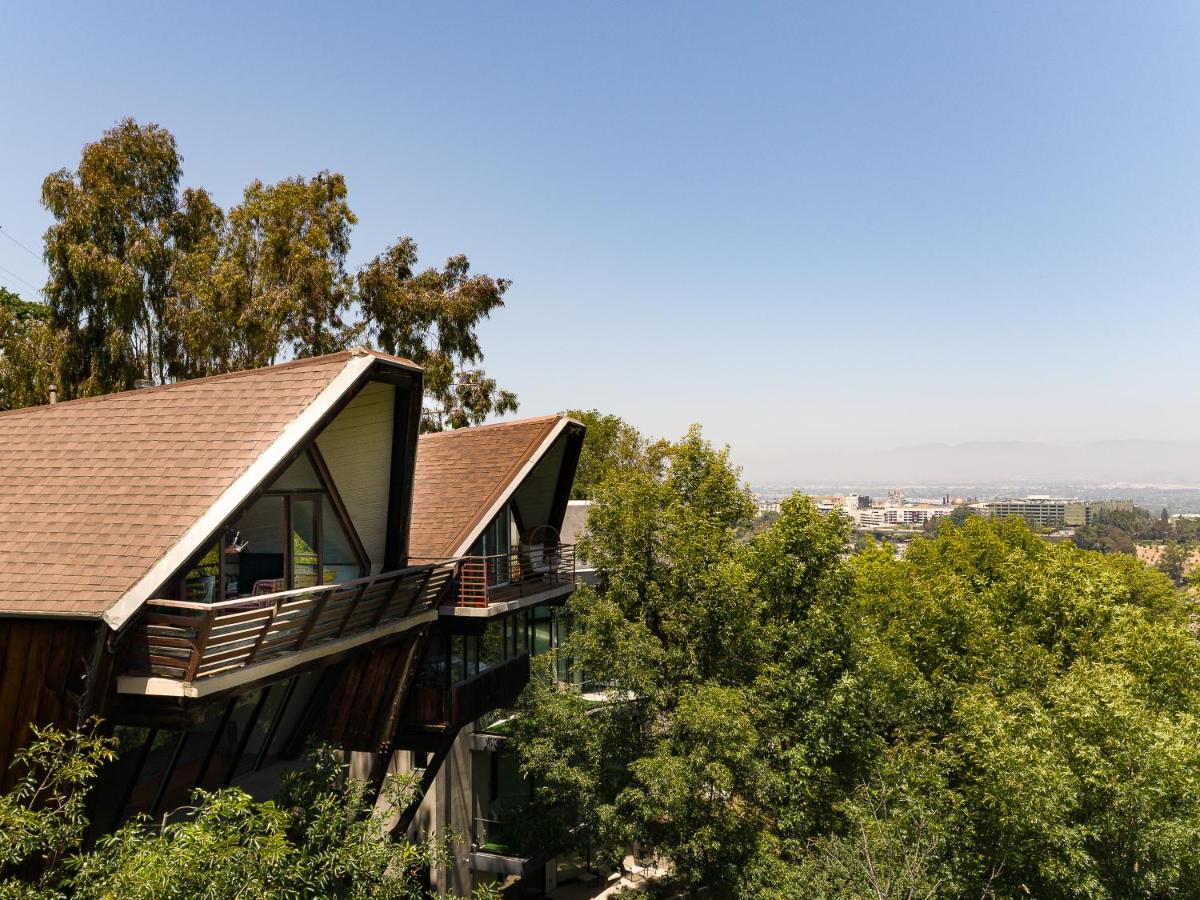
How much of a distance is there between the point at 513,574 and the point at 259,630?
11.6m

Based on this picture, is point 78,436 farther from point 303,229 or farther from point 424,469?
point 303,229

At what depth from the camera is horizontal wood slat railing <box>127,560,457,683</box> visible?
959cm

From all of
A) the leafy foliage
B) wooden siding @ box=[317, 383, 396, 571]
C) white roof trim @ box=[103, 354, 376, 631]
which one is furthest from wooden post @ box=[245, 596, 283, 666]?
wooden siding @ box=[317, 383, 396, 571]

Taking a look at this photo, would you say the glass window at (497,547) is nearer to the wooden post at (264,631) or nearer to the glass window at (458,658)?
the glass window at (458,658)

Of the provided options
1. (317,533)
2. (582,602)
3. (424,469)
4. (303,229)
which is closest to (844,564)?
(582,602)

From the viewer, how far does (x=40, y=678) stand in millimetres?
9391

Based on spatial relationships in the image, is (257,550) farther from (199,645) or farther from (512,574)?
(512,574)

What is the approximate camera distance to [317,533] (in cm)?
1456

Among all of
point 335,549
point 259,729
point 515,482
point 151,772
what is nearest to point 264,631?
point 151,772

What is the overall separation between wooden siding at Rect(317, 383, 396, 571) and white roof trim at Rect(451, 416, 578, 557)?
3135 millimetres

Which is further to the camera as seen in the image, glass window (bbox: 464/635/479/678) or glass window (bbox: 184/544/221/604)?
glass window (bbox: 464/635/479/678)

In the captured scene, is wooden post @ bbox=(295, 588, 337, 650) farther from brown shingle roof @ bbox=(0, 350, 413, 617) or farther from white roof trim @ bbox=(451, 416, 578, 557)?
white roof trim @ bbox=(451, 416, 578, 557)

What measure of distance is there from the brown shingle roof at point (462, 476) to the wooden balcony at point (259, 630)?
3.64m

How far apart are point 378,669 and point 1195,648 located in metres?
22.5
